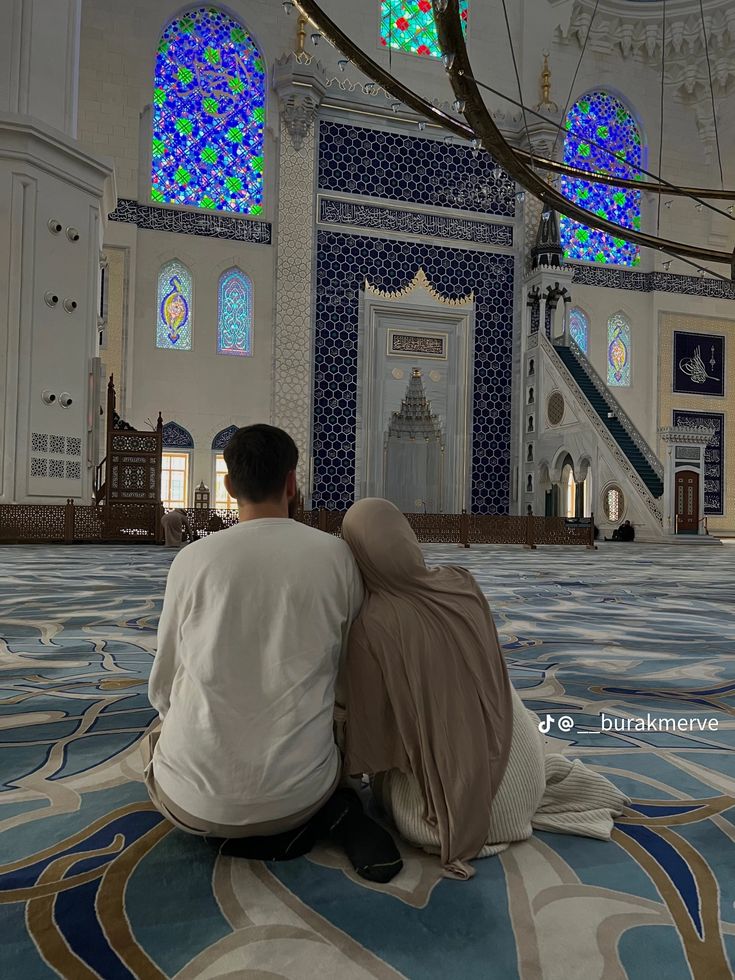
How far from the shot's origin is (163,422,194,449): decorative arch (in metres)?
13.8

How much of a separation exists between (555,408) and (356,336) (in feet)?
12.6

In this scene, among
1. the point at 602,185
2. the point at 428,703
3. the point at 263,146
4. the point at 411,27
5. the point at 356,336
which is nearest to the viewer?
the point at 428,703

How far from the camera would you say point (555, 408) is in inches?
570

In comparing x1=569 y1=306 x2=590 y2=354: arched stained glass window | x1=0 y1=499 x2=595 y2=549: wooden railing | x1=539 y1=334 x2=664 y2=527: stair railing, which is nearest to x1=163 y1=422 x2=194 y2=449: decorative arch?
x1=0 y1=499 x2=595 y2=549: wooden railing

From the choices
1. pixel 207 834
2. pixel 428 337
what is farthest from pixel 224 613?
pixel 428 337

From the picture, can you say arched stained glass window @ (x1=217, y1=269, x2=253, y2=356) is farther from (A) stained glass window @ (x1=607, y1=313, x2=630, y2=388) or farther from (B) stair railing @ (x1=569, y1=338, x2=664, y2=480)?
(A) stained glass window @ (x1=607, y1=313, x2=630, y2=388)

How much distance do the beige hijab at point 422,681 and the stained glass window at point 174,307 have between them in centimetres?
1328

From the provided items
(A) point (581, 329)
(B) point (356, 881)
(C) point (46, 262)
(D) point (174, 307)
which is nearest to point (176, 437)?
(D) point (174, 307)

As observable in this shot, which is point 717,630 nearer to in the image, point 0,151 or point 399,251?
point 0,151

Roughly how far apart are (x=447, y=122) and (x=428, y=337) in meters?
10.4

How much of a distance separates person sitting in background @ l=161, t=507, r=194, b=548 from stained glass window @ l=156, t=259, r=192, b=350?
5.26 meters

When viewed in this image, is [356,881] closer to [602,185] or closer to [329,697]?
[329,697]

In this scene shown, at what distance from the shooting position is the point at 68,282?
367 inches

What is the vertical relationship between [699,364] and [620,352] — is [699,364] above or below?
below
